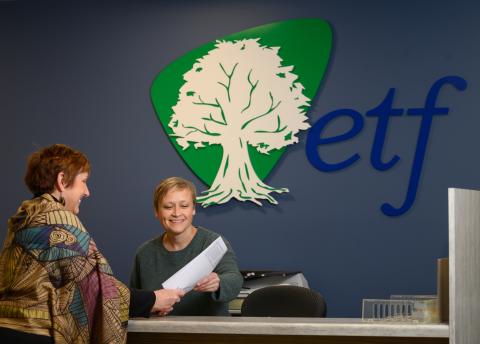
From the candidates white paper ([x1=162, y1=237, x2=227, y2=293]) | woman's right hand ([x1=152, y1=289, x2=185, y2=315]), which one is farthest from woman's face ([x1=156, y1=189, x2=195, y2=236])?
woman's right hand ([x1=152, y1=289, x2=185, y2=315])

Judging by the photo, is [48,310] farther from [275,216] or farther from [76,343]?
[275,216]

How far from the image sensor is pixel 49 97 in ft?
18.4

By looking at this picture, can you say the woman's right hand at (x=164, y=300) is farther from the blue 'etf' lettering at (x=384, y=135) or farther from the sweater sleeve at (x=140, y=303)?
the blue 'etf' lettering at (x=384, y=135)

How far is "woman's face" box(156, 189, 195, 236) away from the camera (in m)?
3.52

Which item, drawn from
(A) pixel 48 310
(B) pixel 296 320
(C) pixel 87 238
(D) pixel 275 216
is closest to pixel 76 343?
(A) pixel 48 310

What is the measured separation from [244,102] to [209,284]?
222cm

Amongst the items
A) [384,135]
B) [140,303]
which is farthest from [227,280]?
[384,135]

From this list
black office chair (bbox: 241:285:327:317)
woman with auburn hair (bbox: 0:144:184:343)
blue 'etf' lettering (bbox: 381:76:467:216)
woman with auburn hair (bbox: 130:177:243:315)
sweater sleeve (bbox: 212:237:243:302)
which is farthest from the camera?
blue 'etf' lettering (bbox: 381:76:467:216)

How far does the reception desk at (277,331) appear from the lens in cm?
256

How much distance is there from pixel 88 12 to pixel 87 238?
3.30 metres

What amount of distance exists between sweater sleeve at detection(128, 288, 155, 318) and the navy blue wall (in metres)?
2.35

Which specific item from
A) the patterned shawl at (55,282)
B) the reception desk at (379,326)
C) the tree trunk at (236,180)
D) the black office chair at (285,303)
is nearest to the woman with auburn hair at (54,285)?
the patterned shawl at (55,282)

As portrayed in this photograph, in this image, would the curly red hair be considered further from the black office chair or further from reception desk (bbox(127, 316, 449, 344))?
the black office chair

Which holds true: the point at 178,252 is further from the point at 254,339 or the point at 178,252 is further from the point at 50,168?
the point at 50,168
